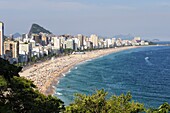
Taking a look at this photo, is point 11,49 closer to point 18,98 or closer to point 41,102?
point 41,102

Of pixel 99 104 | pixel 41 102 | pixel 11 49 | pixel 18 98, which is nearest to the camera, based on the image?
pixel 18 98

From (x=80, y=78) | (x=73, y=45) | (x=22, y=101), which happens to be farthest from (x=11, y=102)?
(x=73, y=45)

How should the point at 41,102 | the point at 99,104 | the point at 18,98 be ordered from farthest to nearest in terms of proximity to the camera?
the point at 41,102 < the point at 99,104 < the point at 18,98

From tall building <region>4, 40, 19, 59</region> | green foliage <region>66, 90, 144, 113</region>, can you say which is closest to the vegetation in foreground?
green foliage <region>66, 90, 144, 113</region>

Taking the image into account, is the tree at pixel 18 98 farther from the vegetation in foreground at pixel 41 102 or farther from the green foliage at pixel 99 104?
the green foliage at pixel 99 104

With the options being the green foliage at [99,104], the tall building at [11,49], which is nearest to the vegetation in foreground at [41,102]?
the green foliage at [99,104]

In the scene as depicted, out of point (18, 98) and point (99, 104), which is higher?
point (18, 98)

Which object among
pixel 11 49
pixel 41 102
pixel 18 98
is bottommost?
pixel 11 49

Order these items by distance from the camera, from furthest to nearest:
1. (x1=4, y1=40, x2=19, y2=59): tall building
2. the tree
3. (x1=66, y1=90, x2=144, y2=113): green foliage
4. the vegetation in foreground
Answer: (x1=4, y1=40, x2=19, y2=59): tall building < (x1=66, y1=90, x2=144, y2=113): green foliage < the vegetation in foreground < the tree

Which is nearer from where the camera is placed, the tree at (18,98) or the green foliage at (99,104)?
the tree at (18,98)

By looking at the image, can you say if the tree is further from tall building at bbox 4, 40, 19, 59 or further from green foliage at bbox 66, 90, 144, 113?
tall building at bbox 4, 40, 19, 59

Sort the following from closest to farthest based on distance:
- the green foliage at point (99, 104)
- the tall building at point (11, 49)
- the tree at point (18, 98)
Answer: the tree at point (18, 98), the green foliage at point (99, 104), the tall building at point (11, 49)

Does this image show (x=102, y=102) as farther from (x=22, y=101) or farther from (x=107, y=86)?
(x=107, y=86)

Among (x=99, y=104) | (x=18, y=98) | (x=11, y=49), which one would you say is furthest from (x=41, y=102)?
(x=11, y=49)
